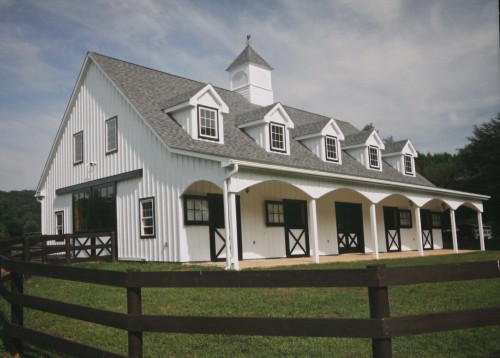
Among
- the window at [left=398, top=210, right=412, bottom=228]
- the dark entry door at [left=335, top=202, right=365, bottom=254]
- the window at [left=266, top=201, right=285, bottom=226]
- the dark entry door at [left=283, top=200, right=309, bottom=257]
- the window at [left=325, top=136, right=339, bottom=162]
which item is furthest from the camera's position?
the window at [left=398, top=210, right=412, bottom=228]

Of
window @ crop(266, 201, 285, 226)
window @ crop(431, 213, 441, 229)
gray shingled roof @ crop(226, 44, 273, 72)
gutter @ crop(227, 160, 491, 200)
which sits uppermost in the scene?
gray shingled roof @ crop(226, 44, 273, 72)

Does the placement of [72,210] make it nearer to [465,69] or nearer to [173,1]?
[173,1]

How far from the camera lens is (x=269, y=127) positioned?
17.5m

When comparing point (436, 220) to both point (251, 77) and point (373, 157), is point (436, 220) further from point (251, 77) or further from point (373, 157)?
point (251, 77)

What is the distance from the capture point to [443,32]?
19.2 ft

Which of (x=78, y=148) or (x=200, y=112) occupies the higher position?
(x=200, y=112)

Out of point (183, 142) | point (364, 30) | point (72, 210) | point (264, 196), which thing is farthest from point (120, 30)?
point (72, 210)

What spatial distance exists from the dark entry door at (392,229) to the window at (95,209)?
1347 cm

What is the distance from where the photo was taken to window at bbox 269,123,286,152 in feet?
57.9

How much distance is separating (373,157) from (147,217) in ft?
40.8

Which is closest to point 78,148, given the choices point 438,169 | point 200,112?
point 200,112

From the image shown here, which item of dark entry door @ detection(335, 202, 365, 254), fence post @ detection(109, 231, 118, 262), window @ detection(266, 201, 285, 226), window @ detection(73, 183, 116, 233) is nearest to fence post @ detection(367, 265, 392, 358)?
window @ detection(266, 201, 285, 226)

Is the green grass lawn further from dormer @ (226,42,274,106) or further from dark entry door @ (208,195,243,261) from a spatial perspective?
dormer @ (226,42,274,106)

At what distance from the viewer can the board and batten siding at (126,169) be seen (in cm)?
1430
